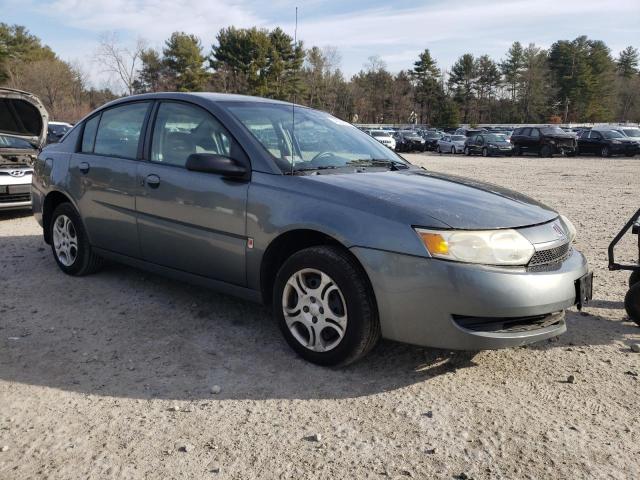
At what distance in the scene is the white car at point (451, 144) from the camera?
1379 inches

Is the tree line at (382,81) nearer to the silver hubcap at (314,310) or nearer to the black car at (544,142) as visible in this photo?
the black car at (544,142)

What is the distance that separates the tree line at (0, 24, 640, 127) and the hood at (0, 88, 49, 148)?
1665 inches

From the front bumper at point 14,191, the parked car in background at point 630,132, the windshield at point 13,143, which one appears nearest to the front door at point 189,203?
the front bumper at point 14,191

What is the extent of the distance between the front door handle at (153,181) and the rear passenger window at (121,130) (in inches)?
13.0

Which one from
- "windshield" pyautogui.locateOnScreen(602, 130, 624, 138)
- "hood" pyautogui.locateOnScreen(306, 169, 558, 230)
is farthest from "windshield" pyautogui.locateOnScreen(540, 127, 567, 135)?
"hood" pyautogui.locateOnScreen(306, 169, 558, 230)

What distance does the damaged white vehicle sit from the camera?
830 centimetres

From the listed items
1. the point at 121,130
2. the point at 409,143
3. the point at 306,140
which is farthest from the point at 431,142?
the point at 306,140

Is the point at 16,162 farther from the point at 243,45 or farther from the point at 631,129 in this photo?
the point at 243,45

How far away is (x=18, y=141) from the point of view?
31.1ft

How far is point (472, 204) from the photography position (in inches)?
132

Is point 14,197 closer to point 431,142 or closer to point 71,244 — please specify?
point 71,244

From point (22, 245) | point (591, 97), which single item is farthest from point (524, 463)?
point (591, 97)

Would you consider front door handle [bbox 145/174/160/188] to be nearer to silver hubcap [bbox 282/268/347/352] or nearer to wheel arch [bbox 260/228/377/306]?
wheel arch [bbox 260/228/377/306]

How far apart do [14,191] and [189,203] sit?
5550 millimetres
